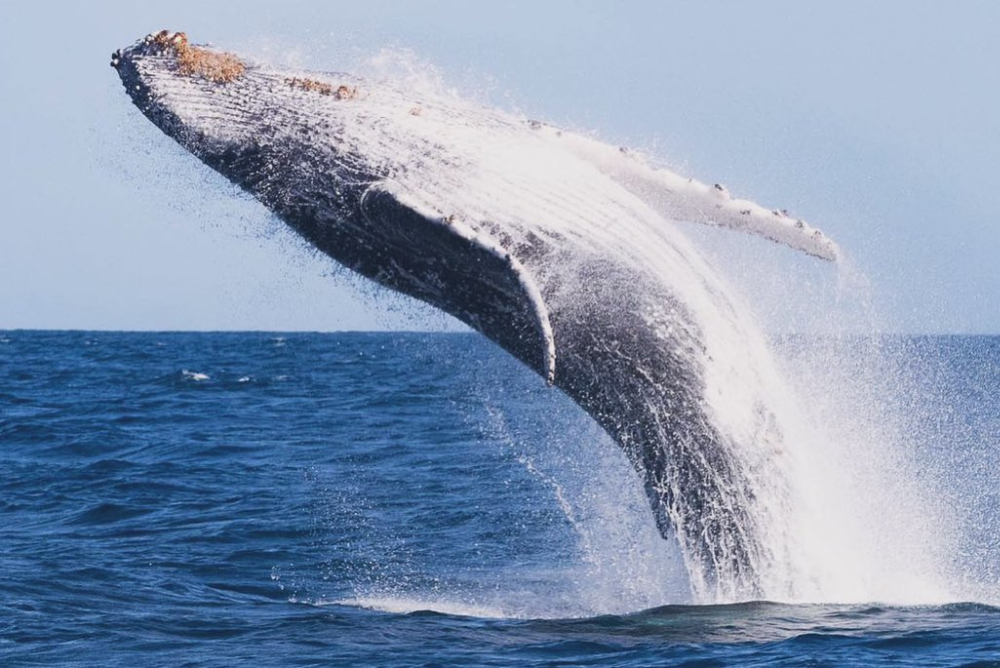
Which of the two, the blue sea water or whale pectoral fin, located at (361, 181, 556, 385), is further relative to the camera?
A: the blue sea water

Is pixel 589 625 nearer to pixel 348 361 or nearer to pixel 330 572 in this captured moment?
pixel 330 572

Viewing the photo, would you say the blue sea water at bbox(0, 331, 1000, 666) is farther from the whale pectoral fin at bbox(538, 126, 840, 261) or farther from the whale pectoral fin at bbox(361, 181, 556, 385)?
the whale pectoral fin at bbox(538, 126, 840, 261)

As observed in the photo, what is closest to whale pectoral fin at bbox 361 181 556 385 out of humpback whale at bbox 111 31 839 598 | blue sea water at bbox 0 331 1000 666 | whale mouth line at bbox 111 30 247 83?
humpback whale at bbox 111 31 839 598

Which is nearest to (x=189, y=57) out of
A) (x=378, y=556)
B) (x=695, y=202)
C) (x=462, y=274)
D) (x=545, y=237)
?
(x=462, y=274)

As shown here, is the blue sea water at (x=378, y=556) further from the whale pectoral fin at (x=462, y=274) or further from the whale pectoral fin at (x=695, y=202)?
the whale pectoral fin at (x=695, y=202)

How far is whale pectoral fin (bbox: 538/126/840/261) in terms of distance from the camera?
995 cm

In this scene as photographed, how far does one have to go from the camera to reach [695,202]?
33.6ft

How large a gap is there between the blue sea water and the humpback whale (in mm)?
857

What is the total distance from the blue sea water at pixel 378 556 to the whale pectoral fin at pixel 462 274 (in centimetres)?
64

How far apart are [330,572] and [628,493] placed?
316 centimetres

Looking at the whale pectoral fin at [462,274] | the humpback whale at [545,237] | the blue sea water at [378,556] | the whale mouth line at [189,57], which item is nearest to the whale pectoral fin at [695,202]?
the humpback whale at [545,237]

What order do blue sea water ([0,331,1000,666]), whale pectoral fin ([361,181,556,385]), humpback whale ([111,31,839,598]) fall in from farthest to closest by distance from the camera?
blue sea water ([0,331,1000,666]) < humpback whale ([111,31,839,598]) < whale pectoral fin ([361,181,556,385])

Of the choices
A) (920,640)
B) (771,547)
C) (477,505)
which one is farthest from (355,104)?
(477,505)

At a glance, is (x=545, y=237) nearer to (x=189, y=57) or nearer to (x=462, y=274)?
(x=462, y=274)
